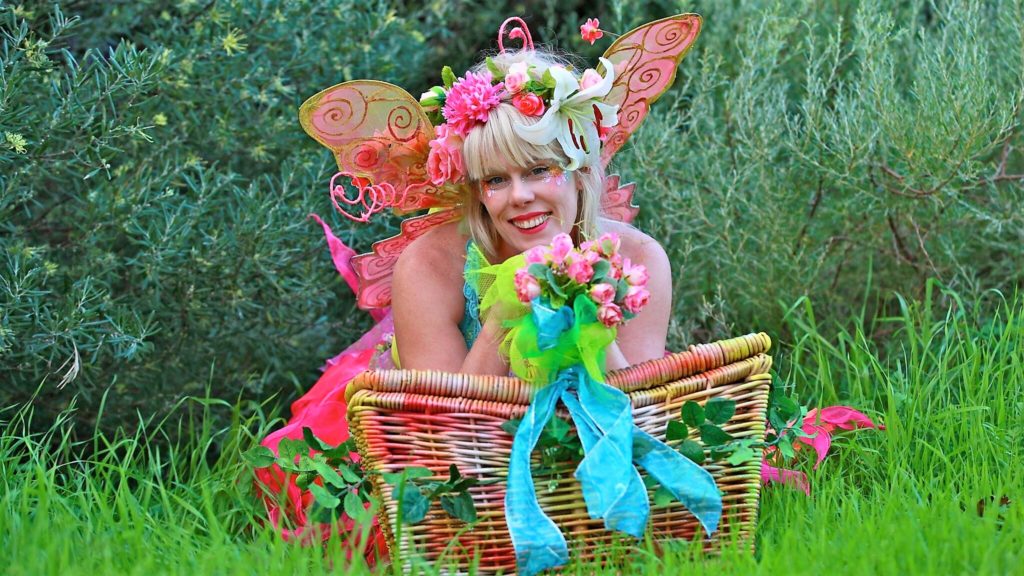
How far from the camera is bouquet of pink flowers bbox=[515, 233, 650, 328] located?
222 centimetres

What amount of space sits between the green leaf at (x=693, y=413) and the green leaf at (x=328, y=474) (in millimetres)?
736

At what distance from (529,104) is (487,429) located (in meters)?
0.76

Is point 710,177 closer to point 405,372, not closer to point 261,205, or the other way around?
point 261,205

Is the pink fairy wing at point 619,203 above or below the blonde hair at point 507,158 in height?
below

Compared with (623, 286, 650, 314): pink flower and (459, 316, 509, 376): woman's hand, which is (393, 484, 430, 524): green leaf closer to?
(459, 316, 509, 376): woman's hand

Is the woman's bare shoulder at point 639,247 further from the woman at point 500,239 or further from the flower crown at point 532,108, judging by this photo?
the flower crown at point 532,108

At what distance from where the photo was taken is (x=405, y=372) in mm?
2309

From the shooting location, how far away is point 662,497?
7.66 feet

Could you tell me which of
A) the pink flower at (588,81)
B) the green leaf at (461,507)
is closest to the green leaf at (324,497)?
the green leaf at (461,507)

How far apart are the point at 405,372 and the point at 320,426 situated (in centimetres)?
93

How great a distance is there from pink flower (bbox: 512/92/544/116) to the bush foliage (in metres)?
0.99

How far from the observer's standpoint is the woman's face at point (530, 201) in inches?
105

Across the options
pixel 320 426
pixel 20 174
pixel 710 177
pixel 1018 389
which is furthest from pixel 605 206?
pixel 20 174

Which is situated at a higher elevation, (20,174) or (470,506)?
(20,174)
